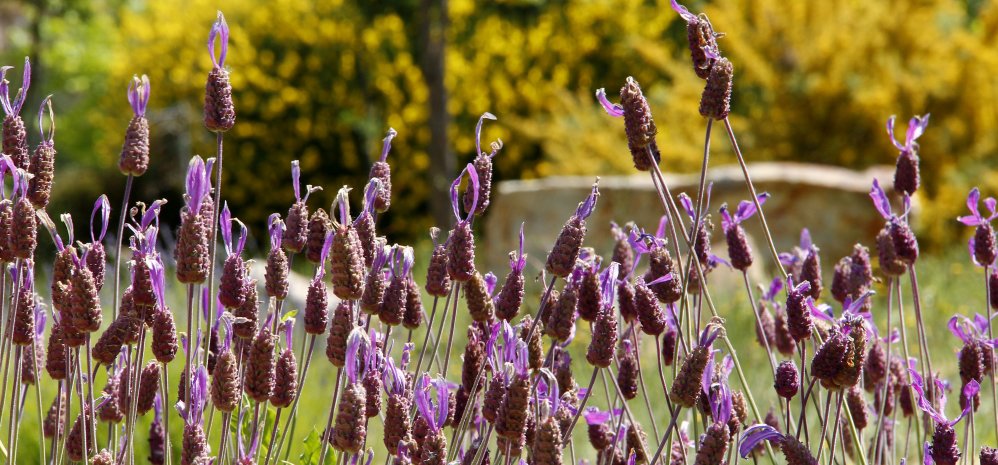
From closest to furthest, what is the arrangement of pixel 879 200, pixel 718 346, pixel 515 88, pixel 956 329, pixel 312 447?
pixel 879 200, pixel 956 329, pixel 312 447, pixel 718 346, pixel 515 88

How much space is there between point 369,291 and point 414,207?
8784mm

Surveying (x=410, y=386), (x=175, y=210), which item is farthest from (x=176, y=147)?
(x=410, y=386)

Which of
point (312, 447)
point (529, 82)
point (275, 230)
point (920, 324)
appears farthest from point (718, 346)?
point (529, 82)

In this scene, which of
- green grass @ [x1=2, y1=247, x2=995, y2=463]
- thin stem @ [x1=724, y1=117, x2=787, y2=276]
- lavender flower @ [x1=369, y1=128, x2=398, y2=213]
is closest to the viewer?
thin stem @ [x1=724, y1=117, x2=787, y2=276]

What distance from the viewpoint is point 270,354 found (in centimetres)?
136

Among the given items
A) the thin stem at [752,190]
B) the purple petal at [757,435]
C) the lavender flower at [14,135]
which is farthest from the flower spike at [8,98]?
the purple petal at [757,435]

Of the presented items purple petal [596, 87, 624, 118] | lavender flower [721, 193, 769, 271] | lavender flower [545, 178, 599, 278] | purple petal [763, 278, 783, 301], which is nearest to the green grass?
purple petal [763, 278, 783, 301]

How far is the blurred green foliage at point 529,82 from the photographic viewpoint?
8203mm

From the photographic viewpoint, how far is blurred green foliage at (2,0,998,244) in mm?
8203

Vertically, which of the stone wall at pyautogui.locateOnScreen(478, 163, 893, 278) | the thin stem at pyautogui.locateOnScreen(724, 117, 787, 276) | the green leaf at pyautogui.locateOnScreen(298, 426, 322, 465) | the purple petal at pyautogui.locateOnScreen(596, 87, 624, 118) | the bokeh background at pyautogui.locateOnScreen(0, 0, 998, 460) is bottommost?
the green leaf at pyautogui.locateOnScreen(298, 426, 322, 465)

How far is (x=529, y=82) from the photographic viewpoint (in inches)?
395

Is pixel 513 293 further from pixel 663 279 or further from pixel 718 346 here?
pixel 718 346

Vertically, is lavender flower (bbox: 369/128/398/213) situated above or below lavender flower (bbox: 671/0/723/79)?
below

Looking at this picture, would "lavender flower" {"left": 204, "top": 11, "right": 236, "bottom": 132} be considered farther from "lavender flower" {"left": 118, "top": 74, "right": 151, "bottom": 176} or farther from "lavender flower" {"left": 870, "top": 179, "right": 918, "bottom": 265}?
"lavender flower" {"left": 870, "top": 179, "right": 918, "bottom": 265}
